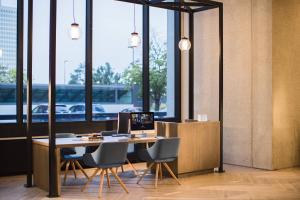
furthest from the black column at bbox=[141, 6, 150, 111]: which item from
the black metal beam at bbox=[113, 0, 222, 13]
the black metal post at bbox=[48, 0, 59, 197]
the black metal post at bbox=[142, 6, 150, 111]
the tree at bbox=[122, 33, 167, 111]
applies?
the black metal post at bbox=[48, 0, 59, 197]

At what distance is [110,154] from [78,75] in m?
2.85

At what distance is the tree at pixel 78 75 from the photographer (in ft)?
27.7

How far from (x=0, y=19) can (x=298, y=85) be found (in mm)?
6059

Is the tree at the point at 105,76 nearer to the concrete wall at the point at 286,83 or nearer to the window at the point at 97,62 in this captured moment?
the window at the point at 97,62

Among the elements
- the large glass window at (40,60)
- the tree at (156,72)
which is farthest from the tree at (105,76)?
the large glass window at (40,60)

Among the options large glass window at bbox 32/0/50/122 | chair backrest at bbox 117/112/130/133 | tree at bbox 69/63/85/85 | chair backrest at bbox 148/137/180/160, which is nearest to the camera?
chair backrest at bbox 148/137/180/160

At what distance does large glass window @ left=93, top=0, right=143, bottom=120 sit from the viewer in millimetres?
8734

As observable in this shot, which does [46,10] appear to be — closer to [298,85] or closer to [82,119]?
[82,119]

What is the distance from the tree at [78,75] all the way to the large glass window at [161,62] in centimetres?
178

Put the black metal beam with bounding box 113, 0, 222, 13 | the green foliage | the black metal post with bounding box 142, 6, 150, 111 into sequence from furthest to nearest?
1. the black metal post with bounding box 142, 6, 150, 111
2. the green foliage
3. the black metal beam with bounding box 113, 0, 222, 13

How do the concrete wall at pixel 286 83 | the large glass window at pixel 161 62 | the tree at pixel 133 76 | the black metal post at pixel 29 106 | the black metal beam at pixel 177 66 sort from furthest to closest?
the black metal beam at pixel 177 66 < the large glass window at pixel 161 62 < the tree at pixel 133 76 < the concrete wall at pixel 286 83 < the black metal post at pixel 29 106

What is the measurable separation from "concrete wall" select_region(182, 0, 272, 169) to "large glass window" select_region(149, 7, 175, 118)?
2.88ft

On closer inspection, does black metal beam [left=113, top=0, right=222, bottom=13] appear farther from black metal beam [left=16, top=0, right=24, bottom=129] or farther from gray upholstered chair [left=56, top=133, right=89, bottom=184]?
gray upholstered chair [left=56, top=133, right=89, bottom=184]

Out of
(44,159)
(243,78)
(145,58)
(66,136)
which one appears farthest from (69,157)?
(243,78)
